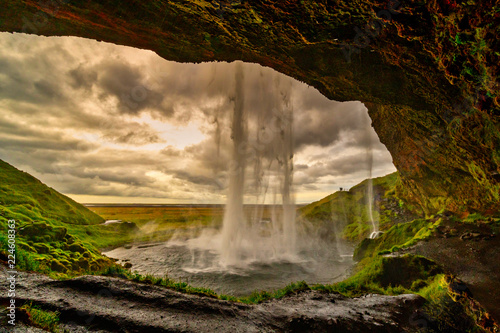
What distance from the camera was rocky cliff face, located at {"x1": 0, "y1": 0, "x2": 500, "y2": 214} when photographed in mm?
6652

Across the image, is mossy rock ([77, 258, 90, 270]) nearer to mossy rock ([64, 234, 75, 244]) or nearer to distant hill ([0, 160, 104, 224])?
mossy rock ([64, 234, 75, 244])

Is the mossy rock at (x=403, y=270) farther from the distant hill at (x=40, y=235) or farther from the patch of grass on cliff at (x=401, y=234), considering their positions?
the distant hill at (x=40, y=235)

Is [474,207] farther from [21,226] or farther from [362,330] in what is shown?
[21,226]

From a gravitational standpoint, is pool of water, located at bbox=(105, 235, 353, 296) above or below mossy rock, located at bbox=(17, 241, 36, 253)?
below

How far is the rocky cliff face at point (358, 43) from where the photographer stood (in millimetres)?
6652

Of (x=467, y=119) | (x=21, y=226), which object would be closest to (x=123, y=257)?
(x=21, y=226)

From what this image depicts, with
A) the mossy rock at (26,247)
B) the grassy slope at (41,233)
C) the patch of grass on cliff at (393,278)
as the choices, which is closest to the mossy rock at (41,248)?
the grassy slope at (41,233)

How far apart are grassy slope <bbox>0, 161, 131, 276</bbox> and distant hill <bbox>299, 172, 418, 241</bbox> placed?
37535mm

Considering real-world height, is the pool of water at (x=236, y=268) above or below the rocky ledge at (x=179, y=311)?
below

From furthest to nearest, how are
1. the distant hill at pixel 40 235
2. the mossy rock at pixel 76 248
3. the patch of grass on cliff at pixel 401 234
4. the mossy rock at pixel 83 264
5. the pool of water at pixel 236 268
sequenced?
the patch of grass on cliff at pixel 401 234 → the pool of water at pixel 236 268 → the mossy rock at pixel 76 248 → the mossy rock at pixel 83 264 → the distant hill at pixel 40 235

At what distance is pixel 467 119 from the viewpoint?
9.56 meters

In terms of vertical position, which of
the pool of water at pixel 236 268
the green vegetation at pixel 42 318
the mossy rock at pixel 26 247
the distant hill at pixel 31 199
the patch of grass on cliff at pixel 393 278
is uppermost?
the distant hill at pixel 31 199

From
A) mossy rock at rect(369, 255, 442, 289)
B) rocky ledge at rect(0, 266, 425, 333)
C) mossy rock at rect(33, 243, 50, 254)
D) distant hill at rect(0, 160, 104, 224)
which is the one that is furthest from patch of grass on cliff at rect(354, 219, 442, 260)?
distant hill at rect(0, 160, 104, 224)

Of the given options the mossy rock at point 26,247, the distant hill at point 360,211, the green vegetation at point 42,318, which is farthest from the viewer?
the distant hill at point 360,211
